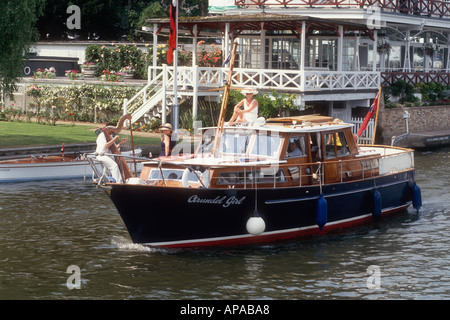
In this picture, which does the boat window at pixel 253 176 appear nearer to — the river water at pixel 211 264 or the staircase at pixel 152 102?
the river water at pixel 211 264

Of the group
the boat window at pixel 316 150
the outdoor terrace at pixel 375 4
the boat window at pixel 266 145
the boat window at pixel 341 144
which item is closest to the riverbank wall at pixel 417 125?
the outdoor terrace at pixel 375 4

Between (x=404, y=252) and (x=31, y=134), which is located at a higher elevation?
(x=31, y=134)

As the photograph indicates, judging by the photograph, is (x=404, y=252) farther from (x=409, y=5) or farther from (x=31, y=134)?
(x=409, y=5)

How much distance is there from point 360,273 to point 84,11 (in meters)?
43.7

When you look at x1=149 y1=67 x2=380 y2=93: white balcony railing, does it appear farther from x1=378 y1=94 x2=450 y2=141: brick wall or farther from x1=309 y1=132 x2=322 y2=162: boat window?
x1=309 y1=132 x2=322 y2=162: boat window

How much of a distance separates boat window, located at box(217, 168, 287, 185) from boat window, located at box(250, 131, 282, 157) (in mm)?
551

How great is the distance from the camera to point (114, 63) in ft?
142

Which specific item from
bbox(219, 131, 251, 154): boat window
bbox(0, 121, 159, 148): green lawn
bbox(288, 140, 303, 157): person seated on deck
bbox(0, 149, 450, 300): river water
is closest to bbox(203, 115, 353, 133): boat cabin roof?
bbox(219, 131, 251, 154): boat window

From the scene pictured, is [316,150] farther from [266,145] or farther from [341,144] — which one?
[266,145]

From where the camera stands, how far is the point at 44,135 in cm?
3206

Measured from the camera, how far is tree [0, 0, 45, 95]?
28141 mm

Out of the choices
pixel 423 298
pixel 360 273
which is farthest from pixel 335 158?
pixel 423 298

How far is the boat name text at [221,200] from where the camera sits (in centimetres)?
1678

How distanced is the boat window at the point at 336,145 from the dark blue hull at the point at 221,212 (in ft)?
2.76
